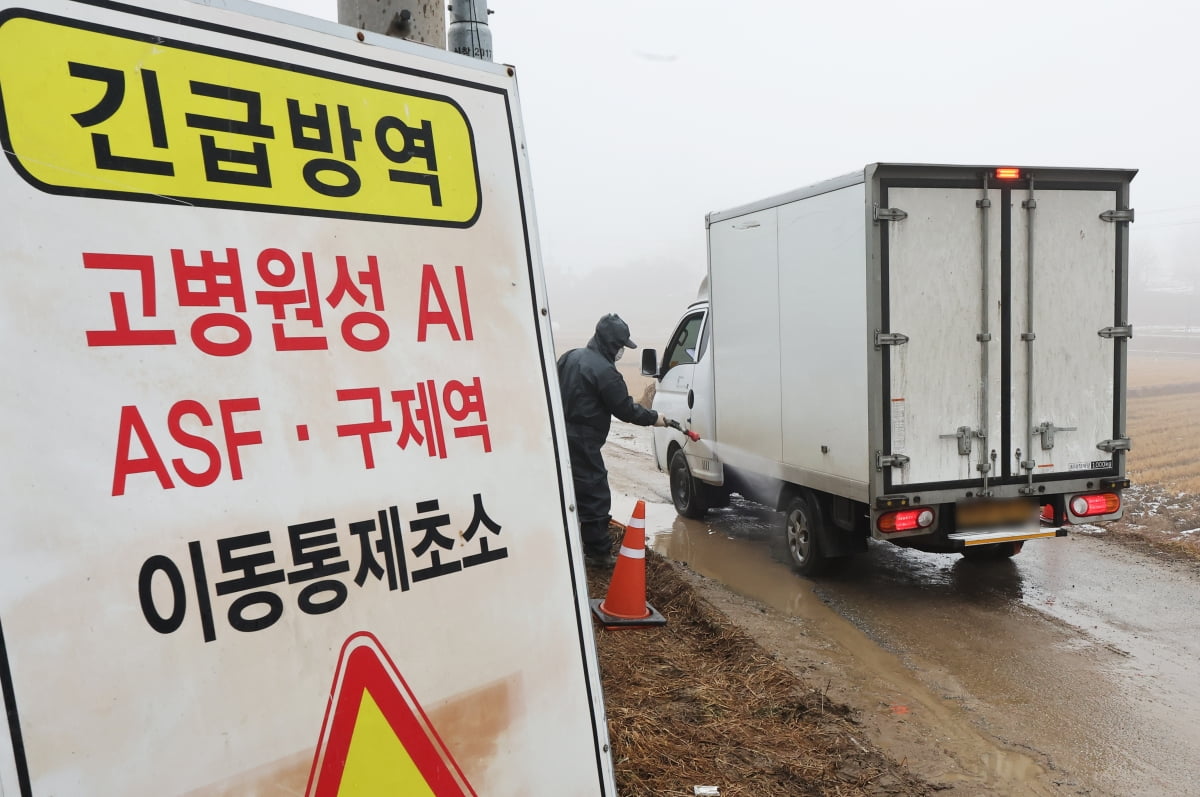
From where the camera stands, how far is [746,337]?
731 centimetres

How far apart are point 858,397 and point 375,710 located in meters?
4.69

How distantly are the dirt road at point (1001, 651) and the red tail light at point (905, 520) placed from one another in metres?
0.63

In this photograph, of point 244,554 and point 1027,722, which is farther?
point 1027,722

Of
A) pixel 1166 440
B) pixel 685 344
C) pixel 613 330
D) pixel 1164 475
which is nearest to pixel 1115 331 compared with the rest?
pixel 613 330

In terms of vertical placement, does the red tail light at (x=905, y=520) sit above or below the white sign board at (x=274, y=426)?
below

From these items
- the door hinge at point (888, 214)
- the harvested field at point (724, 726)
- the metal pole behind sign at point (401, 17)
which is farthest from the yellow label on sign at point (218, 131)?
the door hinge at point (888, 214)

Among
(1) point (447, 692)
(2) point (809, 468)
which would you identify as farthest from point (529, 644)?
(2) point (809, 468)

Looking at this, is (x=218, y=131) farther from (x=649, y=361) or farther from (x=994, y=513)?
(x=649, y=361)

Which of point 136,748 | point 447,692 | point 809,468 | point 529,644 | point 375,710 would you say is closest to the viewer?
point 136,748

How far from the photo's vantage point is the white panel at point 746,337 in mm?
6887

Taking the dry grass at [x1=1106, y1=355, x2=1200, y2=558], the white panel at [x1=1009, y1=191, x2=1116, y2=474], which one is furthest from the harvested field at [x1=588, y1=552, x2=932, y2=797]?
the dry grass at [x1=1106, y1=355, x2=1200, y2=558]

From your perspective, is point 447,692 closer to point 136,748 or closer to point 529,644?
point 529,644

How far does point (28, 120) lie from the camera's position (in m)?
1.43

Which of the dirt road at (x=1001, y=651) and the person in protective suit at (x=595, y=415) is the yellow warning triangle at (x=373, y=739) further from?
the person in protective suit at (x=595, y=415)
